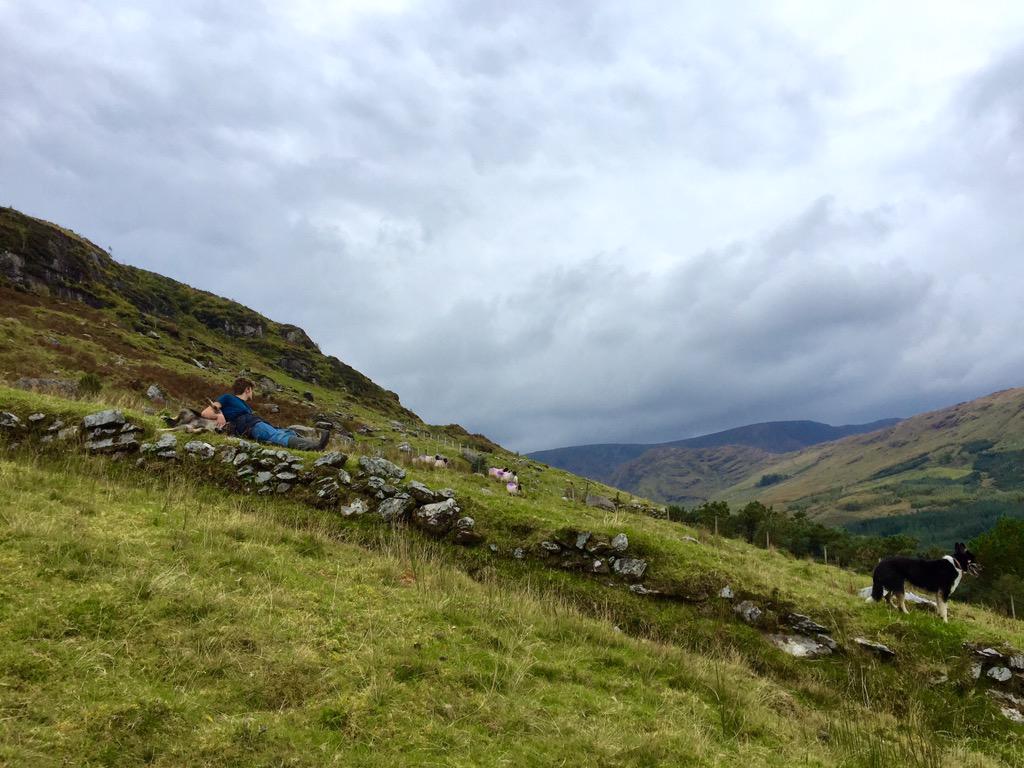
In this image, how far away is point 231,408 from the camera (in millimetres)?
15375

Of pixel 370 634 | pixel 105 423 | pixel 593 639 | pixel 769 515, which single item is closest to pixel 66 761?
pixel 370 634

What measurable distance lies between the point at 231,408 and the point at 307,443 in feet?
9.41

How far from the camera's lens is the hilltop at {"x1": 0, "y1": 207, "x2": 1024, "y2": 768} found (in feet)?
15.6

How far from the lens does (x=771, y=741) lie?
19.4ft

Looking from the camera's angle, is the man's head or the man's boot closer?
the man's boot

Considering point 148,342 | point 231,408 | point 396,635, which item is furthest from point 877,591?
point 148,342

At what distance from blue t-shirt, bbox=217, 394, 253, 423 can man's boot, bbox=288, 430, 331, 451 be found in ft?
6.17

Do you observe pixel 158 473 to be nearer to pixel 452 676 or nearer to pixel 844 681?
pixel 452 676

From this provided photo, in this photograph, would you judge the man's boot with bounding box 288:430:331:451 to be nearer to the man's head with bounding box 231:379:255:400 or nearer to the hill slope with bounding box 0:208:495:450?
the man's head with bounding box 231:379:255:400

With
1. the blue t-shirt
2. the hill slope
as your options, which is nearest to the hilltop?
the blue t-shirt

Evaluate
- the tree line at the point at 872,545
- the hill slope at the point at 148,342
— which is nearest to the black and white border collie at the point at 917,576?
the hill slope at the point at 148,342

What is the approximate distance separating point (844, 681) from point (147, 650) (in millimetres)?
9642

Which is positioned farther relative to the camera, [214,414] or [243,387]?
[243,387]

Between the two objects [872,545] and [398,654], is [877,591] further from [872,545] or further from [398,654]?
[872,545]
